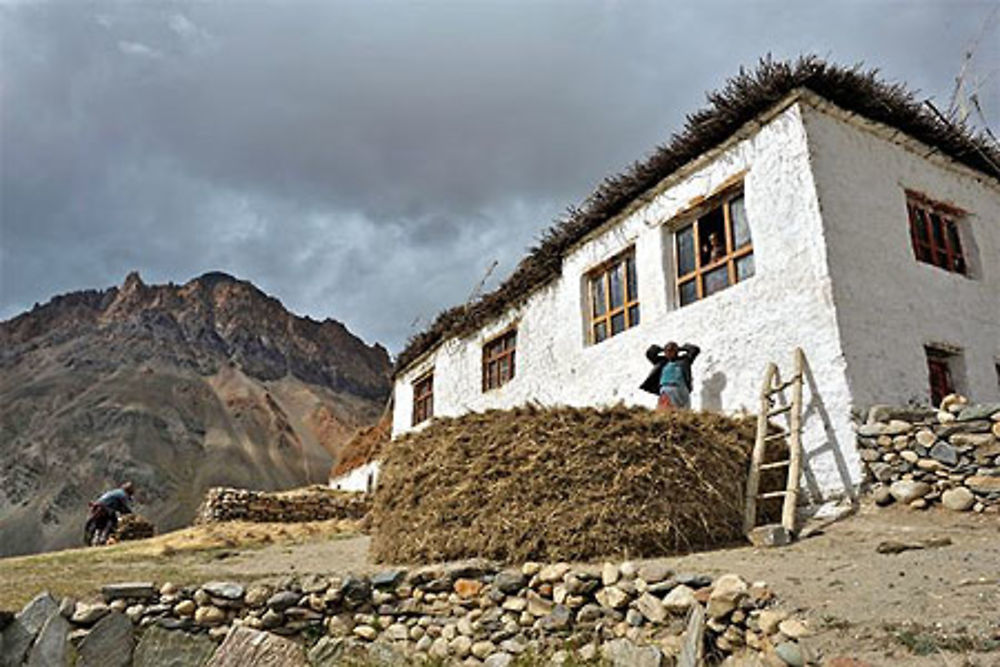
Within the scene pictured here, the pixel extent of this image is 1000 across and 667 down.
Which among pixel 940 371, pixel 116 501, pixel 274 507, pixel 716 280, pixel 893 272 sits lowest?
pixel 274 507

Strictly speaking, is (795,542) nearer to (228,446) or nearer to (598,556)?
(598,556)

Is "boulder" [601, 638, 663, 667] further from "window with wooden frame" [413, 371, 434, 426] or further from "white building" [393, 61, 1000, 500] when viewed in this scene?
"window with wooden frame" [413, 371, 434, 426]

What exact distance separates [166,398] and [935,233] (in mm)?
49053

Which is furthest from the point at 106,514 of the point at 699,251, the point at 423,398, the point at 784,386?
the point at 784,386

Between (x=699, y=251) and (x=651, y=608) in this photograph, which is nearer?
(x=651, y=608)

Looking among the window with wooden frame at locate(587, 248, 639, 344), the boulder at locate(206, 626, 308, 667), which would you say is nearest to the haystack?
the boulder at locate(206, 626, 308, 667)

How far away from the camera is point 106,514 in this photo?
16.2 meters

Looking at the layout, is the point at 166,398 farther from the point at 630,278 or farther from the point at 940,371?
the point at 940,371

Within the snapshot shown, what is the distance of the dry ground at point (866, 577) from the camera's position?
3.82 meters

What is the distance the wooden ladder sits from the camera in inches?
284

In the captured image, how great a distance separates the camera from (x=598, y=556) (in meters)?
6.41

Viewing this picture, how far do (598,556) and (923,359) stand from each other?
17.0ft

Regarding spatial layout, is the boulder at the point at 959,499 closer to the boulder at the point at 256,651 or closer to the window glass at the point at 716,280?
the window glass at the point at 716,280

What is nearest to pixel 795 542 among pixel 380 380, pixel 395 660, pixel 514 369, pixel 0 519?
pixel 395 660
